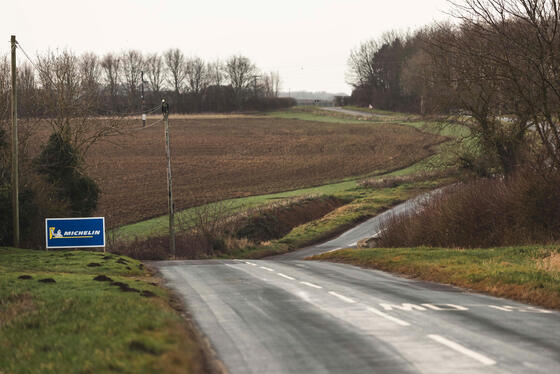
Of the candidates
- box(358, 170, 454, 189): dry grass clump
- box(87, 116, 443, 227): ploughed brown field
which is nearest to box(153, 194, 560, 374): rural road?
box(87, 116, 443, 227): ploughed brown field

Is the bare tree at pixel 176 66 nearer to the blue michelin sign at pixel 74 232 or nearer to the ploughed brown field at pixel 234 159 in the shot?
the ploughed brown field at pixel 234 159

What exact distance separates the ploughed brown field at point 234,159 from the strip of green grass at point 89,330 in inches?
1539

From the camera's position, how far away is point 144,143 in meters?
95.9

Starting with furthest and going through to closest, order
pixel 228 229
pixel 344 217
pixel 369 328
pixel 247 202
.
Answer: pixel 247 202 → pixel 344 217 → pixel 228 229 → pixel 369 328

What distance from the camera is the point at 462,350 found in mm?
9289

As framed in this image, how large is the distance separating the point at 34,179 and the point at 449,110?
27.5 m

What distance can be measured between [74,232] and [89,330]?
22.2 m

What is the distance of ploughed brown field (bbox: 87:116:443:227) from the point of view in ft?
210

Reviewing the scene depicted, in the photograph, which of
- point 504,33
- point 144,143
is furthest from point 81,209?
point 144,143

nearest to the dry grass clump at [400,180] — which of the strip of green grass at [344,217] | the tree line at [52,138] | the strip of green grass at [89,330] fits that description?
the strip of green grass at [344,217]

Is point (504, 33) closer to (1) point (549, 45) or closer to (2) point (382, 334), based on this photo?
(1) point (549, 45)

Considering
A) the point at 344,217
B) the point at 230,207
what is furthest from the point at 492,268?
the point at 230,207

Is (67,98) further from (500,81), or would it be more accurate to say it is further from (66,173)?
(500,81)

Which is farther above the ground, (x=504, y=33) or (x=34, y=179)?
(x=504, y=33)
